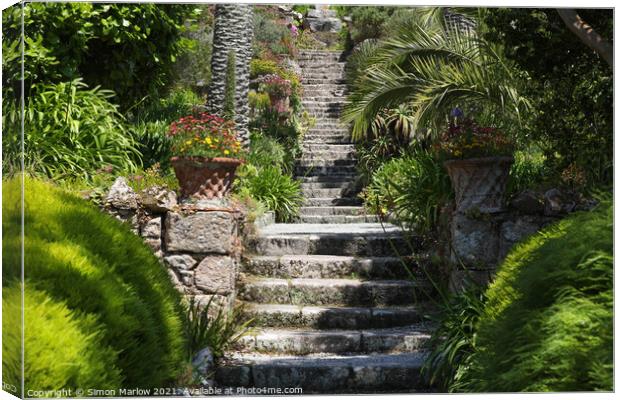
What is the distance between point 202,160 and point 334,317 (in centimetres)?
180

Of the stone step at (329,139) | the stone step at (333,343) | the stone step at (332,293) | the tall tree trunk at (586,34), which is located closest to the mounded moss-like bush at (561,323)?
the tall tree trunk at (586,34)

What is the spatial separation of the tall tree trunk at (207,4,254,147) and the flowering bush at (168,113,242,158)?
2.37 m

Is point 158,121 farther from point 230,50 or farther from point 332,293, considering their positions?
point 332,293

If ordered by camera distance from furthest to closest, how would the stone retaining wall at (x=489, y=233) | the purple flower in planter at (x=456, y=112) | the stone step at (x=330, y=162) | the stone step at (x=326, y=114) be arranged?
the stone step at (x=330, y=162)
the stone step at (x=326, y=114)
the purple flower in planter at (x=456, y=112)
the stone retaining wall at (x=489, y=233)

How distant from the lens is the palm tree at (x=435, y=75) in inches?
286

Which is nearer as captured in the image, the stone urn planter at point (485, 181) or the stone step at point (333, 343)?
the stone step at point (333, 343)

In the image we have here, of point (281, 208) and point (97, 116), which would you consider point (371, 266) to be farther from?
point (97, 116)

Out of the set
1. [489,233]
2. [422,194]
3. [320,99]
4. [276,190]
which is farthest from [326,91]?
[489,233]

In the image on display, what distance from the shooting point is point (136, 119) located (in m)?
8.57

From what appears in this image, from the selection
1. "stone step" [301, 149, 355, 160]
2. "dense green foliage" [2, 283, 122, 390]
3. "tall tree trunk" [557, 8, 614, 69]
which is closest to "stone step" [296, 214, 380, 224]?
"stone step" [301, 149, 355, 160]

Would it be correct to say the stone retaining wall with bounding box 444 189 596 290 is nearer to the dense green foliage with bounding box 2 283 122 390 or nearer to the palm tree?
the palm tree

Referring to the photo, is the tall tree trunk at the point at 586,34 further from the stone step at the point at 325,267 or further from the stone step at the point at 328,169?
the stone step at the point at 328,169

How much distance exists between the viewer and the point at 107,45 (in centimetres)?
730

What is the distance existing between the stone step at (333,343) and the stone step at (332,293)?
670mm
